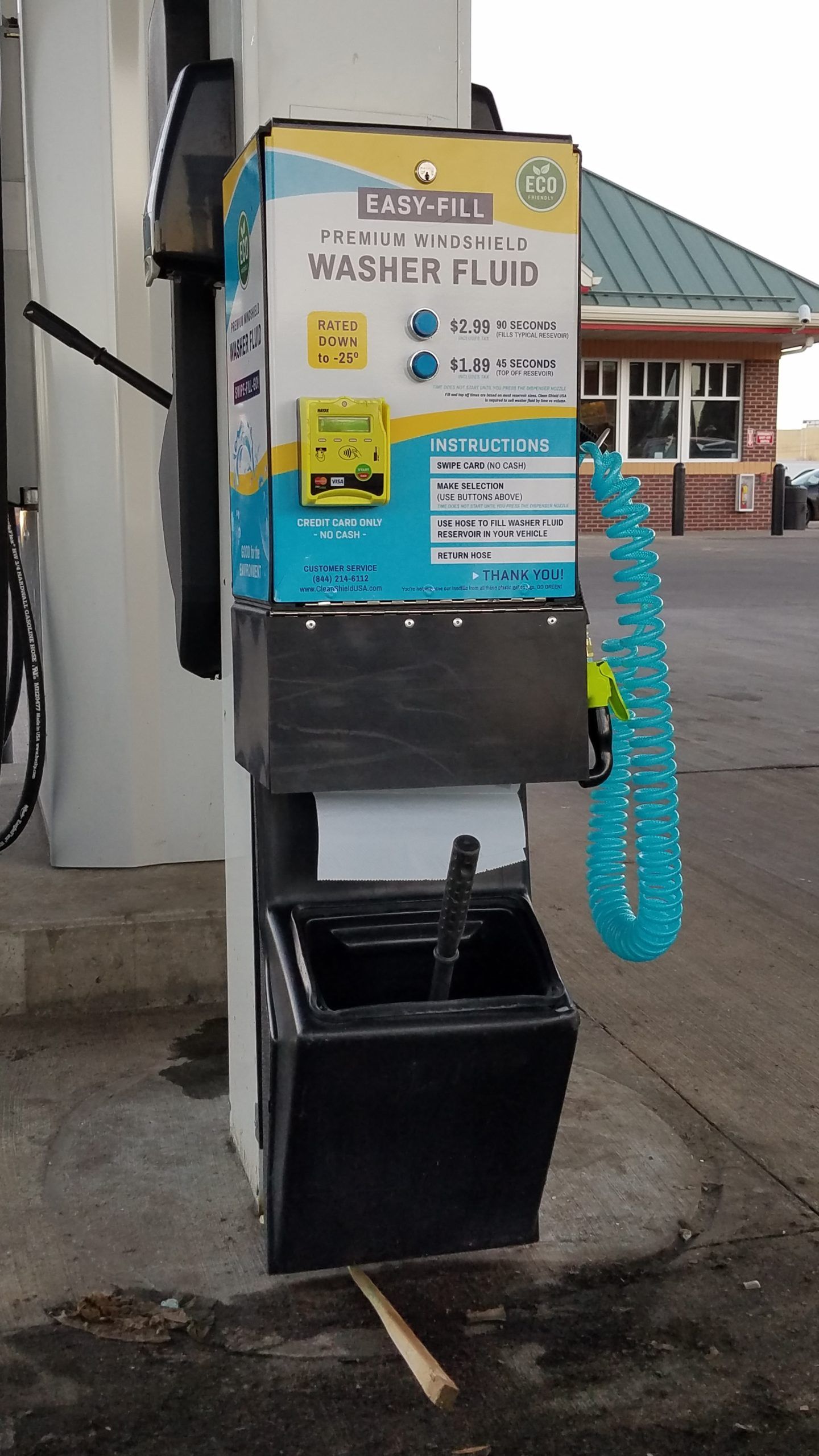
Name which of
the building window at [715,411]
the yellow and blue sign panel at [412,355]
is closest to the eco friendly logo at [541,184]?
the yellow and blue sign panel at [412,355]

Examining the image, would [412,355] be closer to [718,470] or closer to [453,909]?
[453,909]

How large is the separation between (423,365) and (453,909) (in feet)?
2.78

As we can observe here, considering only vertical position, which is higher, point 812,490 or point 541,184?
point 812,490

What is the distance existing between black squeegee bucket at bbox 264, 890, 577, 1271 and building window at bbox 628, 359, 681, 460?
81.6 feet

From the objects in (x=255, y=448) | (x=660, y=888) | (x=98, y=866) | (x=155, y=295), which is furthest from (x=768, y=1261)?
(x=155, y=295)

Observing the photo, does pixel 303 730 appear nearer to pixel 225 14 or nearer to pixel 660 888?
pixel 660 888

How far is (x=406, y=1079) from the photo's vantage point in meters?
2.37

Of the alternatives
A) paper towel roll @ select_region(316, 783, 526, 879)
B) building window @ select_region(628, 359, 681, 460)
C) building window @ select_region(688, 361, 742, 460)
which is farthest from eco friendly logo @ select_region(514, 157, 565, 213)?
building window @ select_region(688, 361, 742, 460)

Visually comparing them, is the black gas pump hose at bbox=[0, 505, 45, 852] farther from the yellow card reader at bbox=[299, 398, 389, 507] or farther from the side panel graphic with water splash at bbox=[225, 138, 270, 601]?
the yellow card reader at bbox=[299, 398, 389, 507]

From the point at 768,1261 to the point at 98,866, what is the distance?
7.98 feet

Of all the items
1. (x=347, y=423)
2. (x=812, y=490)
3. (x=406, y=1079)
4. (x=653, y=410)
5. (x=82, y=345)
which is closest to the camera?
(x=347, y=423)

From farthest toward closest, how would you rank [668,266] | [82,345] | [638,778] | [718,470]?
[718,470], [668,266], [82,345], [638,778]

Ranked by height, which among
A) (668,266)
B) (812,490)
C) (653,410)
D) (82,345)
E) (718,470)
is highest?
(668,266)

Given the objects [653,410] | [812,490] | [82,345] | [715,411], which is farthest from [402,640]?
[812,490]
